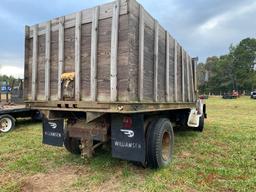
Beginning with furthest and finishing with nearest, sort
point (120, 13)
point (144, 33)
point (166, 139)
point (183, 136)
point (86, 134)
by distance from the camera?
point (183, 136) < point (166, 139) < point (86, 134) < point (144, 33) < point (120, 13)

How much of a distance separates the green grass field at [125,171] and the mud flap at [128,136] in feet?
1.44

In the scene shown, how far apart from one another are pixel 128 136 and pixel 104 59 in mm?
1331

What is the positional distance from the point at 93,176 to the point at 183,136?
4.09 metres

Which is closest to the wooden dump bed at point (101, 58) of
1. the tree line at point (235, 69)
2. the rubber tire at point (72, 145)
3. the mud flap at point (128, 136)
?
the mud flap at point (128, 136)

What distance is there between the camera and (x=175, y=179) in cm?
417

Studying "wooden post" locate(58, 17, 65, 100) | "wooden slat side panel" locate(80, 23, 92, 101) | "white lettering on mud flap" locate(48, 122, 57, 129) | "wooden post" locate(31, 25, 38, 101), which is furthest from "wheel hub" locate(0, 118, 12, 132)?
"wooden slat side panel" locate(80, 23, 92, 101)

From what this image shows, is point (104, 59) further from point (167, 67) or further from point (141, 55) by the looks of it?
point (167, 67)

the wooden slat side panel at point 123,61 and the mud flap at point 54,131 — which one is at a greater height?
the wooden slat side panel at point 123,61

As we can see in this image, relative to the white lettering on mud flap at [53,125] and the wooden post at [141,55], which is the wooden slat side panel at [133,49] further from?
the white lettering on mud flap at [53,125]

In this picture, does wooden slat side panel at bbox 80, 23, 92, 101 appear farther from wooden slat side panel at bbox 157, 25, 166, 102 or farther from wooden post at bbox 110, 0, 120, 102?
wooden slat side panel at bbox 157, 25, 166, 102

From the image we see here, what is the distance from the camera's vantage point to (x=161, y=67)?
4.94m

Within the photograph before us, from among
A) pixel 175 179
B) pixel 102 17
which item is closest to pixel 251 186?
pixel 175 179

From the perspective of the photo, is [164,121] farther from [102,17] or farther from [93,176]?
[102,17]

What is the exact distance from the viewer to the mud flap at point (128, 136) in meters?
4.09
